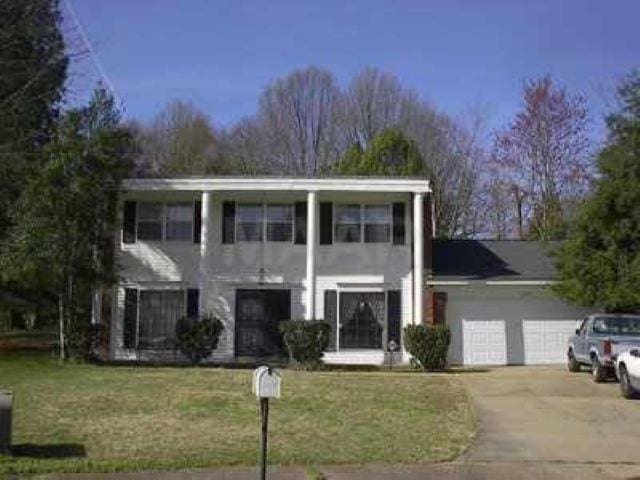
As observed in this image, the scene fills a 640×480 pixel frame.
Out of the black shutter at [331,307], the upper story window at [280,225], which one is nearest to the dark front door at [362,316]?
the black shutter at [331,307]

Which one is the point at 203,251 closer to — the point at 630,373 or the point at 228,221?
the point at 228,221

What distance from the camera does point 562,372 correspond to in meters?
26.2

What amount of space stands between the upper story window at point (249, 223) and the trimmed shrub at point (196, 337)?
319cm

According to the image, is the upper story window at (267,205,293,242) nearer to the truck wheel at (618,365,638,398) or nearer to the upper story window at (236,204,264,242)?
the upper story window at (236,204,264,242)

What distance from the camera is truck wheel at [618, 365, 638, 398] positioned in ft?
63.2

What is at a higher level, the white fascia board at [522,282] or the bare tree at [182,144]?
the bare tree at [182,144]

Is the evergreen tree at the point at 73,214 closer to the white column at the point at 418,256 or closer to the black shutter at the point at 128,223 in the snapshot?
the black shutter at the point at 128,223

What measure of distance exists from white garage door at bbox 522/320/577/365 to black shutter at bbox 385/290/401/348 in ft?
13.2

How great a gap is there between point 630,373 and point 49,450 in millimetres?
11370

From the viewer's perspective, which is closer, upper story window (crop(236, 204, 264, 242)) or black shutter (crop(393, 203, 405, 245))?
black shutter (crop(393, 203, 405, 245))

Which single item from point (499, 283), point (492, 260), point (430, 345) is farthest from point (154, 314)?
point (492, 260)

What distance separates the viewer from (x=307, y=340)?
2784 centimetres

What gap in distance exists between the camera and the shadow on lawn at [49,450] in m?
12.4

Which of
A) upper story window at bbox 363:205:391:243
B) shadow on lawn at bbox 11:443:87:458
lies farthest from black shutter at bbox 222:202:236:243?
shadow on lawn at bbox 11:443:87:458
